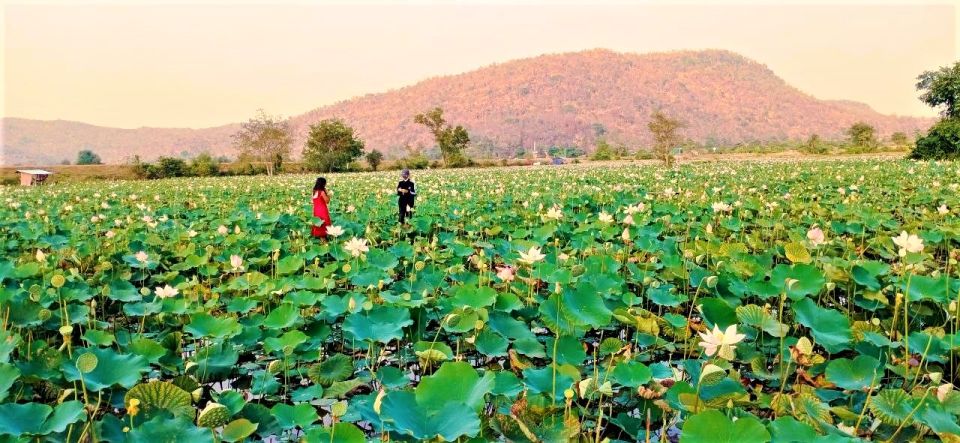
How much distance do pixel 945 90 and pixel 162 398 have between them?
1277 inches

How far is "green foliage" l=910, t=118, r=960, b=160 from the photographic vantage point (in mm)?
21000

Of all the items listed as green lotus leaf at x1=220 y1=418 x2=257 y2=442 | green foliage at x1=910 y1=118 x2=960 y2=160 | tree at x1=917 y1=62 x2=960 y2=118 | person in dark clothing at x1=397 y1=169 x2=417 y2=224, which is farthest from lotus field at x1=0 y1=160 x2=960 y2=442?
tree at x1=917 y1=62 x2=960 y2=118

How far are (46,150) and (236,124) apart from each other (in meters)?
45.1

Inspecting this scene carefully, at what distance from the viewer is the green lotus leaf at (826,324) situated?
2236 mm

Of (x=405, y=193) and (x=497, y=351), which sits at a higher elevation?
(x=405, y=193)

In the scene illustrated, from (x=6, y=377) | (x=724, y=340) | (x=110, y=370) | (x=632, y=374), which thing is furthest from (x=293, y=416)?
(x=724, y=340)

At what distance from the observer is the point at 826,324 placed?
2.30 m

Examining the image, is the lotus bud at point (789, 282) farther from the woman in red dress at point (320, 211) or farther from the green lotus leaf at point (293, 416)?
the woman in red dress at point (320, 211)

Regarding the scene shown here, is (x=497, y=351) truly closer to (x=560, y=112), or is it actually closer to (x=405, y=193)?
(x=405, y=193)

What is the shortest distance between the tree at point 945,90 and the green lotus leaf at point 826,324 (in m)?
28.1

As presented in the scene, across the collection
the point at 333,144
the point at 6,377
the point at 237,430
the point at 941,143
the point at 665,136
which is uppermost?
the point at 333,144

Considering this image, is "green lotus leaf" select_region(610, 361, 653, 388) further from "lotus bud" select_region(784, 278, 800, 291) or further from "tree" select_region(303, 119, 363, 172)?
"tree" select_region(303, 119, 363, 172)

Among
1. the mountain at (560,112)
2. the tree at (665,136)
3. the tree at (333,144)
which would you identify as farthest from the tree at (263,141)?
the mountain at (560,112)

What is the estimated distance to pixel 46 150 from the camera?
128500 mm
